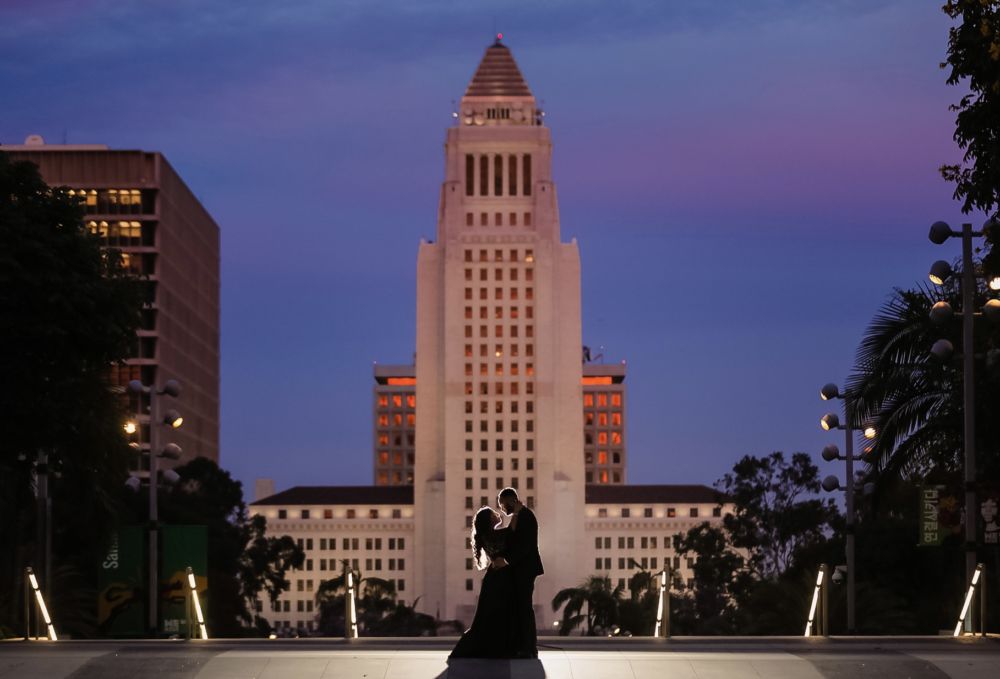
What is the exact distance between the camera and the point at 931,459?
39719mm

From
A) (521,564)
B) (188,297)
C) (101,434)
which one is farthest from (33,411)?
(188,297)

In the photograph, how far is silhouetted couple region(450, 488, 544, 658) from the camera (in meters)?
22.0

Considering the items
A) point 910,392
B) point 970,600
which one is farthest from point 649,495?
point 970,600

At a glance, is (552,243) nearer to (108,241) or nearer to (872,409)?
(108,241)

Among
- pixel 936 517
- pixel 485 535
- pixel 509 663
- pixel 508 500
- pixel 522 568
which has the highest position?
pixel 508 500

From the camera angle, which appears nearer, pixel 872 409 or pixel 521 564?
pixel 521 564

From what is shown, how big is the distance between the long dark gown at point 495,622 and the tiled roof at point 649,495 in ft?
549

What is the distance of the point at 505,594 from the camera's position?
72.4 feet

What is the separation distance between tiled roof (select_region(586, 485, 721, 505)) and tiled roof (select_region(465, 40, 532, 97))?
150ft

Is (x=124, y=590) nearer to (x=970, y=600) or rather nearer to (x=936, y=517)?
(x=936, y=517)

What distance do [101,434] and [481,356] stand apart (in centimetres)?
12817

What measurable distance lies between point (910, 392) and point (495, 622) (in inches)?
758

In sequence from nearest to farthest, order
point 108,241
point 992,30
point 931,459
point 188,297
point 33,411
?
point 992,30
point 33,411
point 931,459
point 108,241
point 188,297

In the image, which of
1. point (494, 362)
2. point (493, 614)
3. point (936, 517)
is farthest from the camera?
point (494, 362)
